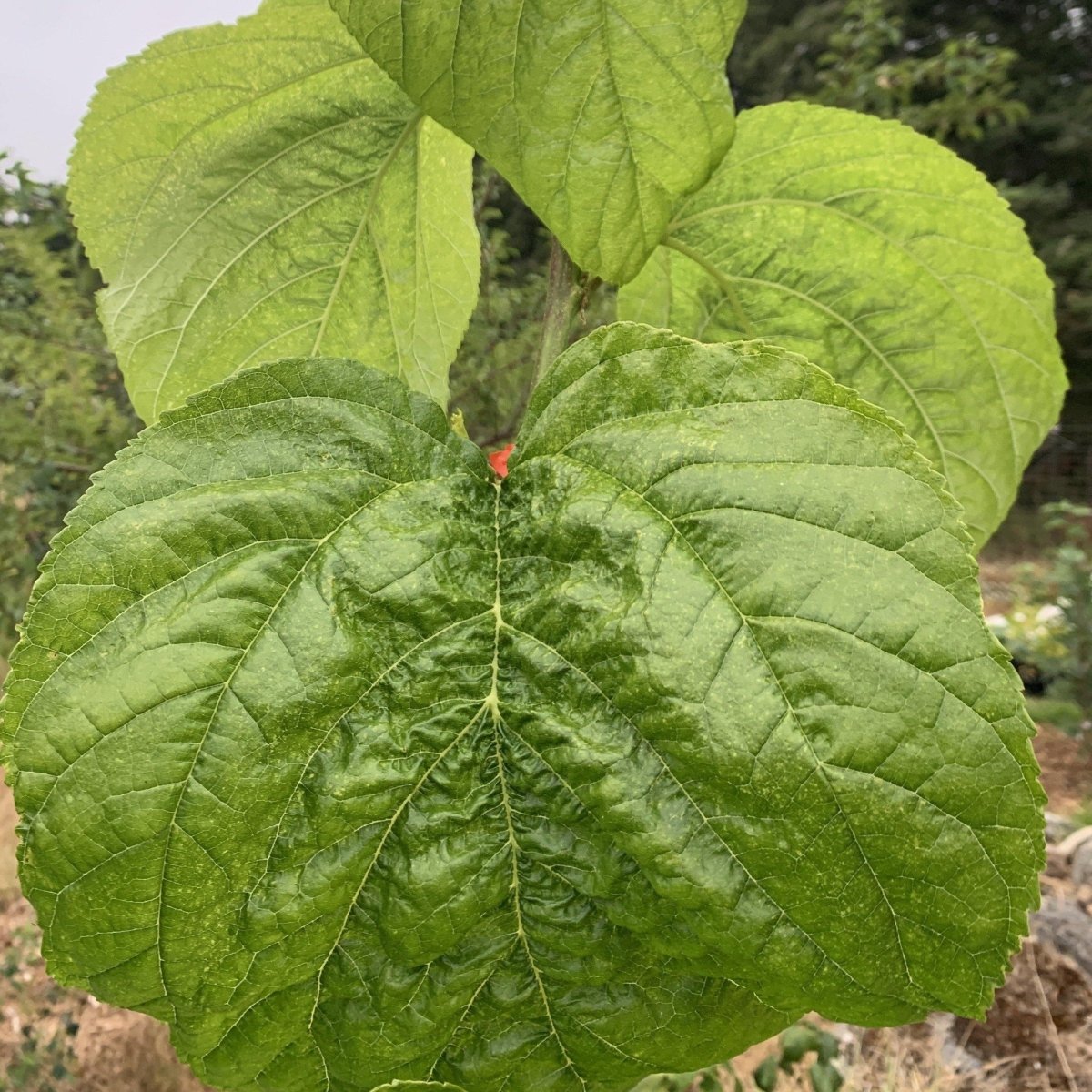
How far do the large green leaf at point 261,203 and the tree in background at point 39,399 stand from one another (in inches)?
112

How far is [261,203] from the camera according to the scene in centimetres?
70

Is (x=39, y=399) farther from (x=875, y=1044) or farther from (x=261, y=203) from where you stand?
(x=875, y=1044)

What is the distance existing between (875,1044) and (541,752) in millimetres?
3498

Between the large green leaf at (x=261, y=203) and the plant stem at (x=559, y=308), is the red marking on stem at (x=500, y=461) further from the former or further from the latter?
the large green leaf at (x=261, y=203)

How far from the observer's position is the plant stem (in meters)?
0.63

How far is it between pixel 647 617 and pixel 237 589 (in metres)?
0.18

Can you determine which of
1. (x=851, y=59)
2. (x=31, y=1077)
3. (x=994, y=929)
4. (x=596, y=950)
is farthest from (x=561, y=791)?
(x=851, y=59)

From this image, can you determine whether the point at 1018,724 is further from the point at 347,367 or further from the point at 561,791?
the point at 347,367

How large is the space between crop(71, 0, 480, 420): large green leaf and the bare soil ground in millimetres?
2506

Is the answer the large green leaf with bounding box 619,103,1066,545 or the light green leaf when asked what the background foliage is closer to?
the large green leaf with bounding box 619,103,1066,545

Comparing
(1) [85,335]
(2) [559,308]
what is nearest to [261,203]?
(2) [559,308]

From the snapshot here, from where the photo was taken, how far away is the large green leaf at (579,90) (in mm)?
444

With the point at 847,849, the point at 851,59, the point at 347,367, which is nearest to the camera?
the point at 847,849

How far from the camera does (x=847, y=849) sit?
1.25 feet
